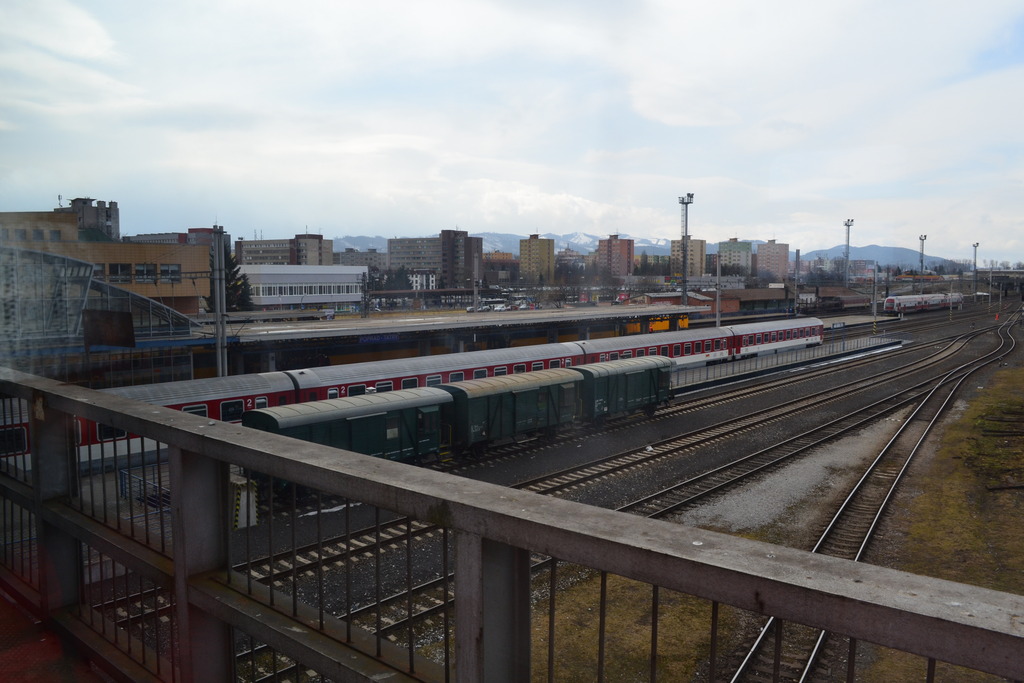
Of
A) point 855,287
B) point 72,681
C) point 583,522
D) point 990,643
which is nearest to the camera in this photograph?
point 990,643

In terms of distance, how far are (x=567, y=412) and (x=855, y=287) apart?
68.5 metres

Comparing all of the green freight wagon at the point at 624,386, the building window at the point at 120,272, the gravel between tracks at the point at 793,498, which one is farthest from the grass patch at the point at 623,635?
the building window at the point at 120,272

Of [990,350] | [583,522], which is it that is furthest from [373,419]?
[990,350]

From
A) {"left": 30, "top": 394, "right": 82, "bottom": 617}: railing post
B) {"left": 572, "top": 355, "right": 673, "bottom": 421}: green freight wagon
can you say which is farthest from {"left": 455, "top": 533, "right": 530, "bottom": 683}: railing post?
{"left": 572, "top": 355, "right": 673, "bottom": 421}: green freight wagon

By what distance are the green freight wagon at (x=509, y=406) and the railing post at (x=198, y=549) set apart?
11.0 metres

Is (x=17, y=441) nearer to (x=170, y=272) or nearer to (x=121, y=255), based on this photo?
(x=121, y=255)

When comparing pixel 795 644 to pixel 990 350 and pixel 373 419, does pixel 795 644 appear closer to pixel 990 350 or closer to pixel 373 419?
pixel 373 419

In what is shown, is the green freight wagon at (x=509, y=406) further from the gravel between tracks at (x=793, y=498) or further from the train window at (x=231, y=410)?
the gravel between tracks at (x=793, y=498)

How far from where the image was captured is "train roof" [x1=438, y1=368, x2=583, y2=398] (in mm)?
14352

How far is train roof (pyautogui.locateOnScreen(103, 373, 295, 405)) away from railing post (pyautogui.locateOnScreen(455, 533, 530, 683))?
453 inches

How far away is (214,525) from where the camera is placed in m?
2.94

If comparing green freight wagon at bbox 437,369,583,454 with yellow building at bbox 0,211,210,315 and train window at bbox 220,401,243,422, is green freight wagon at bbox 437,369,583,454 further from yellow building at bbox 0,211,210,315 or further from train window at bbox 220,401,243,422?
yellow building at bbox 0,211,210,315

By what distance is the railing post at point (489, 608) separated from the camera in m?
1.98

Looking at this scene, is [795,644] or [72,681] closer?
[72,681]
